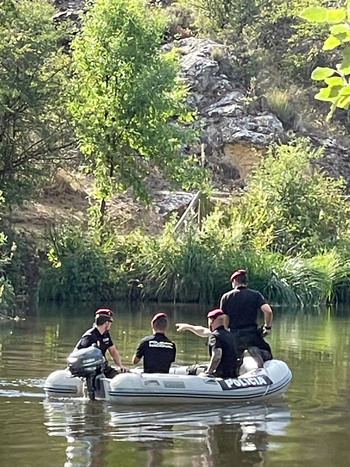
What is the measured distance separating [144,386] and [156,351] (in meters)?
0.61

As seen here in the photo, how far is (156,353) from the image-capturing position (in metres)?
12.1

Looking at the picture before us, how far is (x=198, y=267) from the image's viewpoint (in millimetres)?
27688

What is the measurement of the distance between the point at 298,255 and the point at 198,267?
401cm

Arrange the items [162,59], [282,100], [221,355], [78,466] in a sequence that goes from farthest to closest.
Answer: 1. [282,100]
2. [162,59]
3. [221,355]
4. [78,466]

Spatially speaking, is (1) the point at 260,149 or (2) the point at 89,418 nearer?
(2) the point at 89,418

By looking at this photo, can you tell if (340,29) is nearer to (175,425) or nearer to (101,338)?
(175,425)

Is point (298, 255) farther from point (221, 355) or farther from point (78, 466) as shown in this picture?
point (78, 466)

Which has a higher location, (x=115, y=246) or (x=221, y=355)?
(x=115, y=246)

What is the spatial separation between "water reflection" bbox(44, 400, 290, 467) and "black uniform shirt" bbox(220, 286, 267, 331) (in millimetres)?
1282

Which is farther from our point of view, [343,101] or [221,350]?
[221,350]

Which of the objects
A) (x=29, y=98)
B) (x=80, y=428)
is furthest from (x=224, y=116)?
(x=80, y=428)

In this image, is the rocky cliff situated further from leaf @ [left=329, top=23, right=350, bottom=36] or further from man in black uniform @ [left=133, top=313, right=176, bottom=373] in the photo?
leaf @ [left=329, top=23, right=350, bottom=36]

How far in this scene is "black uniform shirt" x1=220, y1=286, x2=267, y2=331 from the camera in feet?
42.7

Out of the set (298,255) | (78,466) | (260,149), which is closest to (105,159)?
(298,255)
